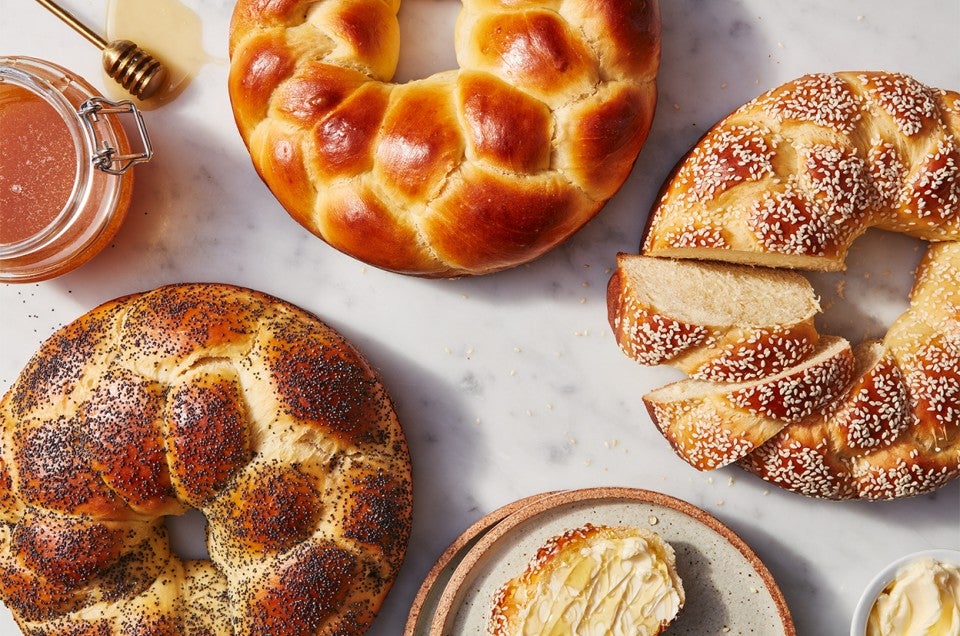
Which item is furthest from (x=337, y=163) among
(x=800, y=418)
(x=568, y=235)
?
(x=800, y=418)

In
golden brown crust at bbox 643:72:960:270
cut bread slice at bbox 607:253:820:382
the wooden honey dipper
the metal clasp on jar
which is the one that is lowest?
cut bread slice at bbox 607:253:820:382

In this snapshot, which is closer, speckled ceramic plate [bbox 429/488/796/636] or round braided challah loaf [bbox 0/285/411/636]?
round braided challah loaf [bbox 0/285/411/636]

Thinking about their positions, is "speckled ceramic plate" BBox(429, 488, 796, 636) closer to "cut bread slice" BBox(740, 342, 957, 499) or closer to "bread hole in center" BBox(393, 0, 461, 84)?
"cut bread slice" BBox(740, 342, 957, 499)

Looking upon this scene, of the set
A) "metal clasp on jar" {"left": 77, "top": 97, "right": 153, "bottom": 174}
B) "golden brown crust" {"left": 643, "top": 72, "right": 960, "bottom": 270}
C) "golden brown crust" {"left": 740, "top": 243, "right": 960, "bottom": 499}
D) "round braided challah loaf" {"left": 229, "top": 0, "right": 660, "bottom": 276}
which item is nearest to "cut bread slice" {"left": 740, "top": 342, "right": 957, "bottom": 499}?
"golden brown crust" {"left": 740, "top": 243, "right": 960, "bottom": 499}

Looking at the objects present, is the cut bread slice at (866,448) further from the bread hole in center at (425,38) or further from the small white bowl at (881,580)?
the bread hole in center at (425,38)

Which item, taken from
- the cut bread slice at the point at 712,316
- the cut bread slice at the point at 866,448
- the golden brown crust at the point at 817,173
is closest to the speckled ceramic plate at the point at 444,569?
the cut bread slice at the point at 712,316

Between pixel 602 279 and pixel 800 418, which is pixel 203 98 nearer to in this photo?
pixel 602 279

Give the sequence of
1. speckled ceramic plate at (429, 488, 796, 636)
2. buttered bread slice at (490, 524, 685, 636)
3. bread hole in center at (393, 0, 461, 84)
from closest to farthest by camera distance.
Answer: buttered bread slice at (490, 524, 685, 636)
speckled ceramic plate at (429, 488, 796, 636)
bread hole in center at (393, 0, 461, 84)
